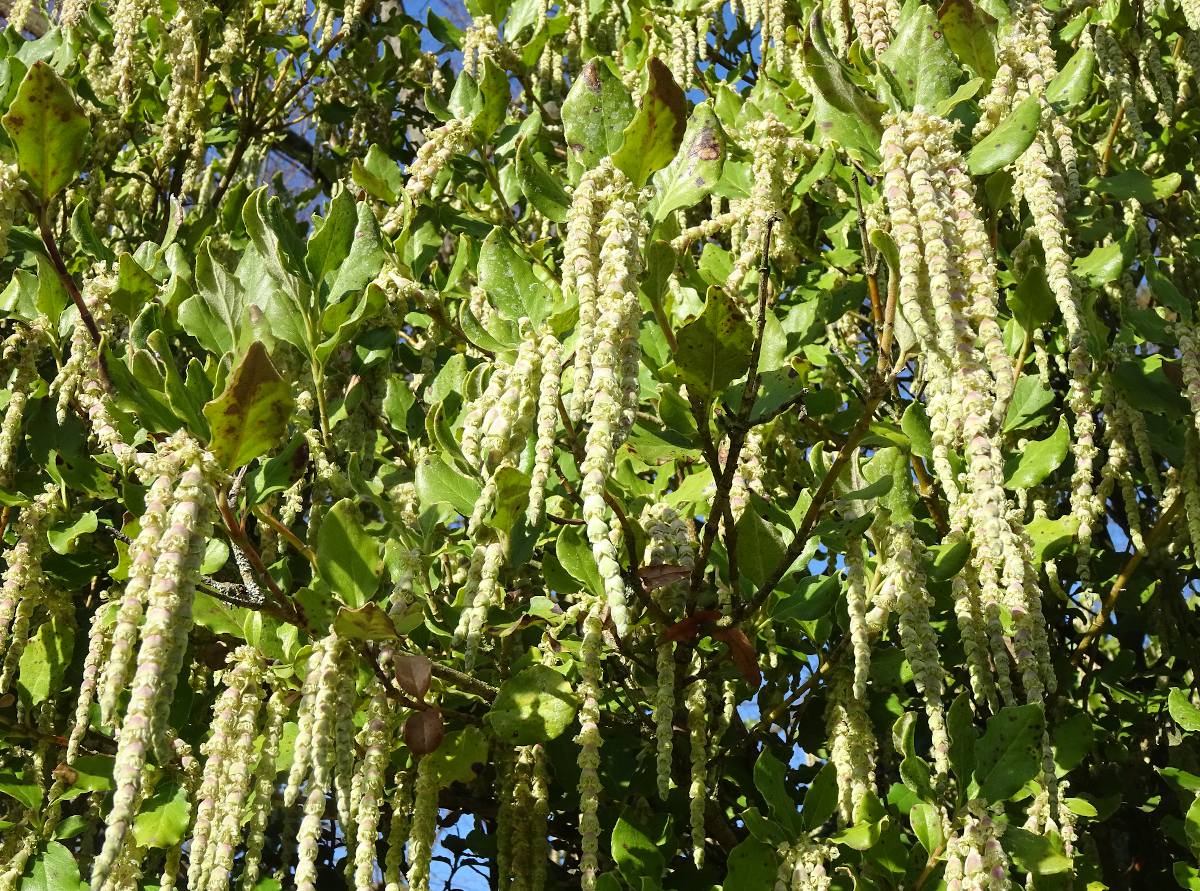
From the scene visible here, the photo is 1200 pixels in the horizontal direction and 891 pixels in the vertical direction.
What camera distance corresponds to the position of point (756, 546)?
4.60 feet

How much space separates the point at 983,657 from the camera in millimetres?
1319

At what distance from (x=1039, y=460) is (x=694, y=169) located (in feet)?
2.60

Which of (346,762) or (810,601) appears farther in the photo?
(810,601)

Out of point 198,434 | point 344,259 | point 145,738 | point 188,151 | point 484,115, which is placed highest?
point 188,151

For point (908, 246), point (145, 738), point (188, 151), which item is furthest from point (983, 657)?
point (188, 151)

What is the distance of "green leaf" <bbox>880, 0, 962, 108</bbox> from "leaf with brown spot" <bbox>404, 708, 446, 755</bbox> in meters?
0.90

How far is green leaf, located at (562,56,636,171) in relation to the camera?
1.23 metres

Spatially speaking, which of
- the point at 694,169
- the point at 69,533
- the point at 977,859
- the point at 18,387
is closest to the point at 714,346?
the point at 694,169

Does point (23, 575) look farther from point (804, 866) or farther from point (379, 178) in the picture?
point (804, 866)

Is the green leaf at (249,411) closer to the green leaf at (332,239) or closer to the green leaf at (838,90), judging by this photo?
the green leaf at (332,239)

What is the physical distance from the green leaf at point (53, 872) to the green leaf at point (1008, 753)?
48.4 inches

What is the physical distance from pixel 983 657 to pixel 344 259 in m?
0.95

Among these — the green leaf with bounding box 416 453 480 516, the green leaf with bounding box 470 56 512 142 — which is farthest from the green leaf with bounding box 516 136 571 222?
the green leaf with bounding box 470 56 512 142

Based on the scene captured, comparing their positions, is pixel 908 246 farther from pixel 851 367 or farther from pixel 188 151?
pixel 188 151
